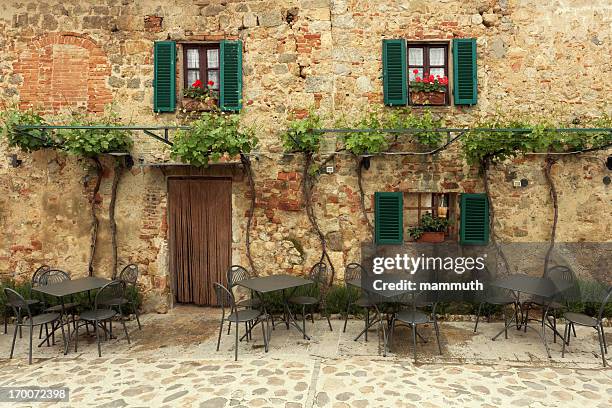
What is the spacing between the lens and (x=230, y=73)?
7031 millimetres

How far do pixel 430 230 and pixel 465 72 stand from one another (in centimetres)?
272

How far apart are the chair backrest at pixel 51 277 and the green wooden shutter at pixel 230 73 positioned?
154 inches

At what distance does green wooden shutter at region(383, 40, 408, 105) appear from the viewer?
273 inches

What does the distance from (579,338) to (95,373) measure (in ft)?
21.2

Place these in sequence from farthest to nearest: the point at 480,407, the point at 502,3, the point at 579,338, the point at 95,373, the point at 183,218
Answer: the point at 183,218 < the point at 502,3 < the point at 579,338 < the point at 95,373 < the point at 480,407

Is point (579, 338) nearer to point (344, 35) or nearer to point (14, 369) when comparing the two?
point (344, 35)

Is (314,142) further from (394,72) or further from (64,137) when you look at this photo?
(64,137)

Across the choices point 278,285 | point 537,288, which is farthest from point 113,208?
point 537,288

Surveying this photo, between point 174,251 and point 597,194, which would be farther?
point 174,251

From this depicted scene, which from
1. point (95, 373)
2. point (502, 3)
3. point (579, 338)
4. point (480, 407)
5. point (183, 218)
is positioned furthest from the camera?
point (183, 218)

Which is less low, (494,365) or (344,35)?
(344,35)

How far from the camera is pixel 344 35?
7.06 meters

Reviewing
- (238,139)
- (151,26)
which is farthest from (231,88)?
(151,26)

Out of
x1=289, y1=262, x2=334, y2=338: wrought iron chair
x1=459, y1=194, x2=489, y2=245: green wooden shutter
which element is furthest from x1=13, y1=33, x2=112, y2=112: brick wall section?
x1=459, y1=194, x2=489, y2=245: green wooden shutter
